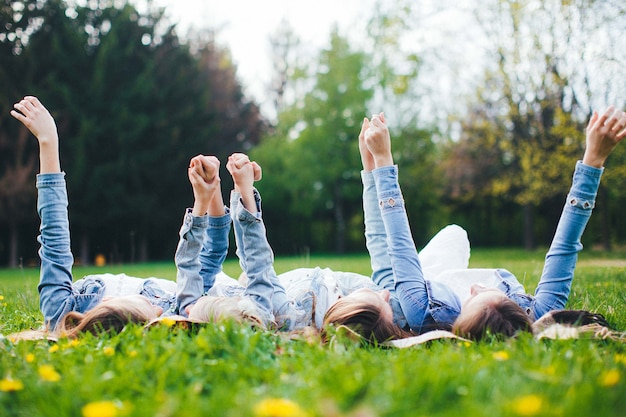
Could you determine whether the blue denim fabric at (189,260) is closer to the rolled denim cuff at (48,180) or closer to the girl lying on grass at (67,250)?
the girl lying on grass at (67,250)

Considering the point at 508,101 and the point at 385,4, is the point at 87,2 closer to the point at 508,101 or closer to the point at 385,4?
the point at 385,4

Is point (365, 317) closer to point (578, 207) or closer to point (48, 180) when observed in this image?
point (578, 207)

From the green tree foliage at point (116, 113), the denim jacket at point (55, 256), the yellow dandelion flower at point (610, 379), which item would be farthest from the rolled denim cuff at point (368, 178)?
the green tree foliage at point (116, 113)

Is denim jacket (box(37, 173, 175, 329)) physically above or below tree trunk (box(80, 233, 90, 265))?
above

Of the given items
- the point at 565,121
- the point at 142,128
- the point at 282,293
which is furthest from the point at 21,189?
the point at 565,121

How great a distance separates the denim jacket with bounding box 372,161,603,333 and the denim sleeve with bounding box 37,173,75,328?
1.70 m

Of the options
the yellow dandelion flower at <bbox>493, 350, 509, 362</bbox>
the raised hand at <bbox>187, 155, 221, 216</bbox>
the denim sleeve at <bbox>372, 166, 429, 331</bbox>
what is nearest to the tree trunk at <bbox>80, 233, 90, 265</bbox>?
the raised hand at <bbox>187, 155, 221, 216</bbox>

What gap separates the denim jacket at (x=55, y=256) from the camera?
2.85 metres

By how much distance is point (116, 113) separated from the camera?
51.0 feet

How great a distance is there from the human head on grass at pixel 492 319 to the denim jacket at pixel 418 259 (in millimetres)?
227

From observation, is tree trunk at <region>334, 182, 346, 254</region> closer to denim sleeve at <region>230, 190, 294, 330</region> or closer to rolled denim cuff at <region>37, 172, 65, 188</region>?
denim sleeve at <region>230, 190, 294, 330</region>

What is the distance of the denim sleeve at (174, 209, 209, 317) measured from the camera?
287 centimetres

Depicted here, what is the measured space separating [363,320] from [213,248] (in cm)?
129

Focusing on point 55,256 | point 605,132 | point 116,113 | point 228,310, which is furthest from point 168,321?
point 116,113
